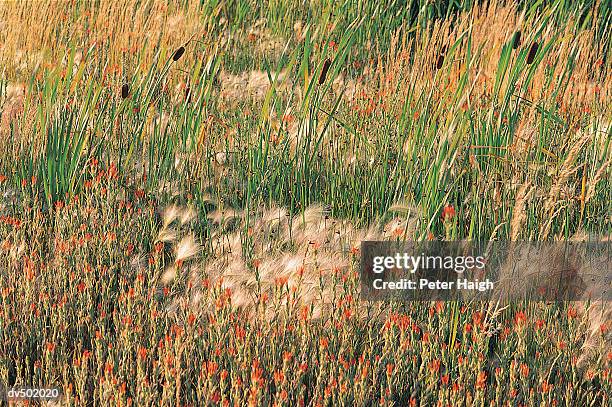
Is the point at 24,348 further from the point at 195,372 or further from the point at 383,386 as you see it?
the point at 383,386

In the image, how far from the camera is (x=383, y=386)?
2252 mm

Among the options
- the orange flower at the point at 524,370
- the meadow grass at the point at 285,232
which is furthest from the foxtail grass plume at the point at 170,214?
the orange flower at the point at 524,370

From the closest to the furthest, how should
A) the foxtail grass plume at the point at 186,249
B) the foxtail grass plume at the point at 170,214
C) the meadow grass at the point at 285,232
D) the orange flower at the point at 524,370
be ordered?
the orange flower at the point at 524,370, the meadow grass at the point at 285,232, the foxtail grass plume at the point at 186,249, the foxtail grass plume at the point at 170,214

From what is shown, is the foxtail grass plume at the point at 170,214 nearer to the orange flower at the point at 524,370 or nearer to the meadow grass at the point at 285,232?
the meadow grass at the point at 285,232

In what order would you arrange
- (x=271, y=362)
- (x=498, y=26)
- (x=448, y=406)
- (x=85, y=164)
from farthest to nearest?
(x=498, y=26) → (x=85, y=164) → (x=271, y=362) → (x=448, y=406)

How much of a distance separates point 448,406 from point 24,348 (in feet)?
4.32

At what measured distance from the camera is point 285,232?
301 centimetres

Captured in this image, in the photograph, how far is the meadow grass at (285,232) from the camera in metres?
2.25

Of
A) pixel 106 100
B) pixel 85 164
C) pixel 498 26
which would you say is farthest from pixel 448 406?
pixel 498 26

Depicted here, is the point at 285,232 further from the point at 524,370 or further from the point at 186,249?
the point at 524,370

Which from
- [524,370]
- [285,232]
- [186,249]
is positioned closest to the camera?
[524,370]

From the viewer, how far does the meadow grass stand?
225 cm

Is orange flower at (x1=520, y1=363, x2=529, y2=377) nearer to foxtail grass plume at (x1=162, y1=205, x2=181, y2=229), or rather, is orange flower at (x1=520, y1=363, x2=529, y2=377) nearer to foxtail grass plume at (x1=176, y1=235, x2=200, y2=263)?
foxtail grass plume at (x1=176, y1=235, x2=200, y2=263)

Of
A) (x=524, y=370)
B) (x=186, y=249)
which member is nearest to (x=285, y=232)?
(x=186, y=249)
